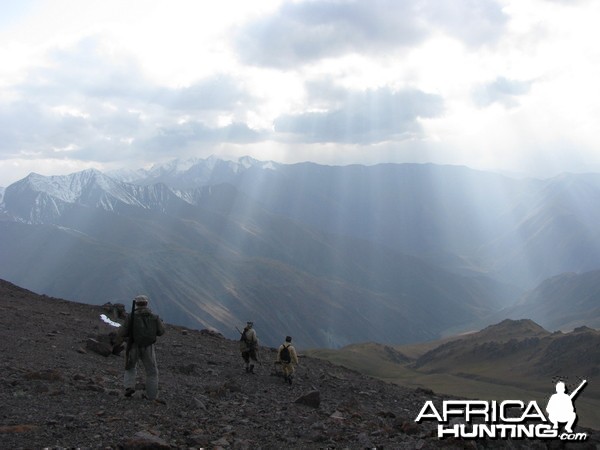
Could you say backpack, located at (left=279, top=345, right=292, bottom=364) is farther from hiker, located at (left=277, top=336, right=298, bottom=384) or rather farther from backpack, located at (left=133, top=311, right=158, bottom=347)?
backpack, located at (left=133, top=311, right=158, bottom=347)

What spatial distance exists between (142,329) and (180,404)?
213cm

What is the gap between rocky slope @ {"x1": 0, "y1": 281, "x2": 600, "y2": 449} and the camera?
1109cm

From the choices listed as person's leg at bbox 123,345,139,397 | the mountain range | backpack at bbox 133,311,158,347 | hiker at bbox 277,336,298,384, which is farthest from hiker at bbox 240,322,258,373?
the mountain range

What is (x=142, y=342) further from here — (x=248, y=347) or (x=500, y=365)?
(x=500, y=365)

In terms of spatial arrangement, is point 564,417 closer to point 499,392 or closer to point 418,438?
point 418,438

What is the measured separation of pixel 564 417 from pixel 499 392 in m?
50.0

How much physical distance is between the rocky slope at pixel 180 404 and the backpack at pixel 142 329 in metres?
1.32

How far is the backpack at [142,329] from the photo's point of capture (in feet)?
45.2

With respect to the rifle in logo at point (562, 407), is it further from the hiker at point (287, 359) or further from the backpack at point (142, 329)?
the hiker at point (287, 359)

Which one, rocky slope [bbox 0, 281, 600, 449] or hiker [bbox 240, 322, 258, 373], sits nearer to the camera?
rocky slope [bbox 0, 281, 600, 449]

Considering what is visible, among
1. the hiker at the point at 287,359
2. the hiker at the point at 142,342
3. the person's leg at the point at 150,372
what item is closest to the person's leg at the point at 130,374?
the hiker at the point at 142,342

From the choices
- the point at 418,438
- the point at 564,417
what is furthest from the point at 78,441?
the point at 564,417

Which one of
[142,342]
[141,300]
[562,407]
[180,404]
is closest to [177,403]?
[180,404]

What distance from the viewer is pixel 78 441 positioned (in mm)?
10297
